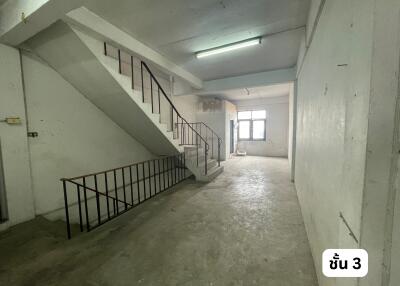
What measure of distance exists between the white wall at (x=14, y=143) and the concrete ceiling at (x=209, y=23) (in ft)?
4.77

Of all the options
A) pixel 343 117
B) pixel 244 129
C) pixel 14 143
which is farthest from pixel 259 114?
pixel 14 143

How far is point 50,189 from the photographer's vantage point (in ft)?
9.66

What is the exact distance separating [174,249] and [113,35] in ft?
10.5

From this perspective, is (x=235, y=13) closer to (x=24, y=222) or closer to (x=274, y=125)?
(x=24, y=222)

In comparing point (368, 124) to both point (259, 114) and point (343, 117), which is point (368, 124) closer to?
point (343, 117)

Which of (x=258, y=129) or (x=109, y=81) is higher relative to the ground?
(x=109, y=81)

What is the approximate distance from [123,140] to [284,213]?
12.6ft

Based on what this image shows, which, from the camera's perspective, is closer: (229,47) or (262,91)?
(229,47)

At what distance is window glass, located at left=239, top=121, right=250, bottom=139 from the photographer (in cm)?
946

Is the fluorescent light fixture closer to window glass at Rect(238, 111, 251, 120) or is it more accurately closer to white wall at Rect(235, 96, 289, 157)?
white wall at Rect(235, 96, 289, 157)

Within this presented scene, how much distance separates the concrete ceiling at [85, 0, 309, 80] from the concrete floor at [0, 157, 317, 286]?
3054 mm

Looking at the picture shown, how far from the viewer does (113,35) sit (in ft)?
8.72

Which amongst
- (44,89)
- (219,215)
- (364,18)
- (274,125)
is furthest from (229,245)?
(274,125)

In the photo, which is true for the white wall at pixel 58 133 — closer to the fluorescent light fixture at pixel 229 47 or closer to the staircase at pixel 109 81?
the staircase at pixel 109 81
